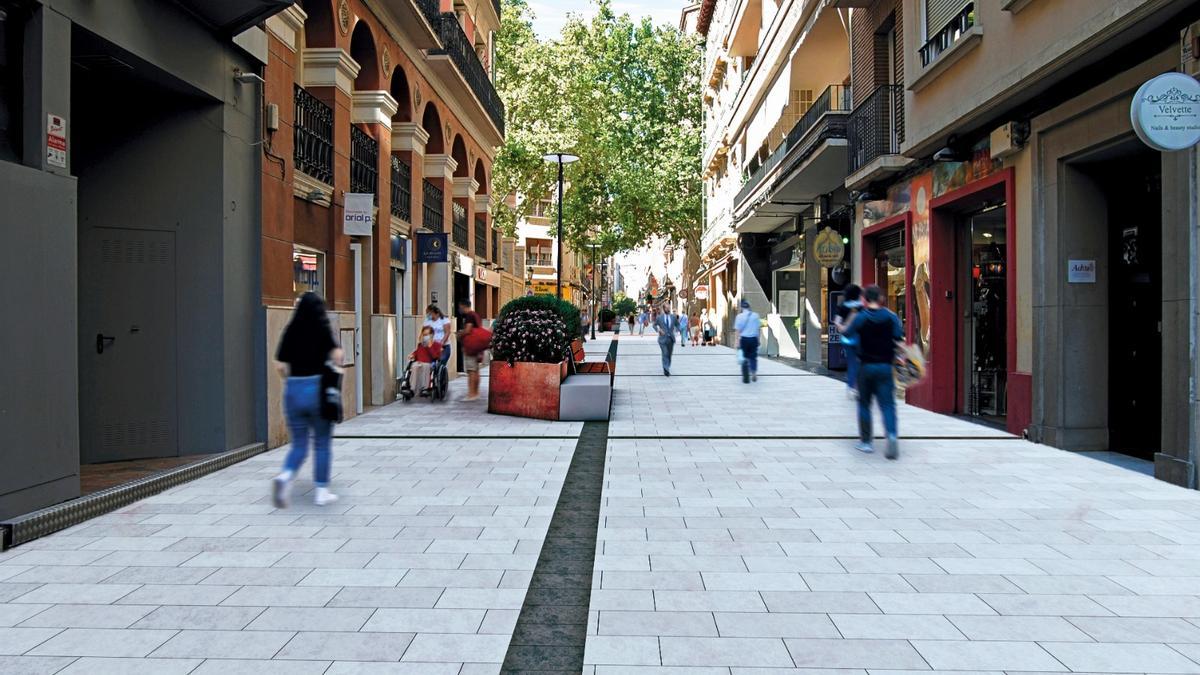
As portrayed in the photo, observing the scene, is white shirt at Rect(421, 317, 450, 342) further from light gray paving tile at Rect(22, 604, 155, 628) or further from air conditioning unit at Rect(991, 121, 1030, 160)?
light gray paving tile at Rect(22, 604, 155, 628)

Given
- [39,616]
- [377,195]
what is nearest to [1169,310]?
[39,616]

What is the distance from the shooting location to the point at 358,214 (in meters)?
12.9

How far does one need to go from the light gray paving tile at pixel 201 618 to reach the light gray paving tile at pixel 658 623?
5.79 ft

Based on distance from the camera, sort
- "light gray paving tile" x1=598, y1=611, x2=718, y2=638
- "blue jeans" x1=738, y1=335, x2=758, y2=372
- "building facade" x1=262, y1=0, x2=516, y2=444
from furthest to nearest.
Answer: "blue jeans" x1=738, y1=335, x2=758, y2=372 → "building facade" x1=262, y1=0, x2=516, y2=444 → "light gray paving tile" x1=598, y1=611, x2=718, y2=638

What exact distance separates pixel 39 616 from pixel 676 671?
3.21 m

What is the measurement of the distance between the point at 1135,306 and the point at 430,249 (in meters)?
12.6

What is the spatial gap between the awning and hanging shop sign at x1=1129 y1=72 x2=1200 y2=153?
7519 millimetres

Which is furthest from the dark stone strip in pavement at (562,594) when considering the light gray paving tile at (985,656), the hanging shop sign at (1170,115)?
the hanging shop sign at (1170,115)

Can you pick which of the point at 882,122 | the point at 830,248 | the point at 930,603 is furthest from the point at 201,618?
the point at 830,248

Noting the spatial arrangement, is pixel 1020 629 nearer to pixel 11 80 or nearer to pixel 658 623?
pixel 658 623

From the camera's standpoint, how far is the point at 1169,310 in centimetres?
763

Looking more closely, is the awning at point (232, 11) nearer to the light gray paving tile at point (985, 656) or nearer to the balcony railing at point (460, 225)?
the light gray paving tile at point (985, 656)

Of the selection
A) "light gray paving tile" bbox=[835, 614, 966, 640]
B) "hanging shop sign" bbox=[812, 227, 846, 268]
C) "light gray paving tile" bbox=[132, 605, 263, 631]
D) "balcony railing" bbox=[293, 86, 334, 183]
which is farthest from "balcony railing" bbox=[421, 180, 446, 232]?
"light gray paving tile" bbox=[835, 614, 966, 640]

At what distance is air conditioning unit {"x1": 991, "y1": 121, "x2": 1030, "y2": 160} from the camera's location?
10320 millimetres
